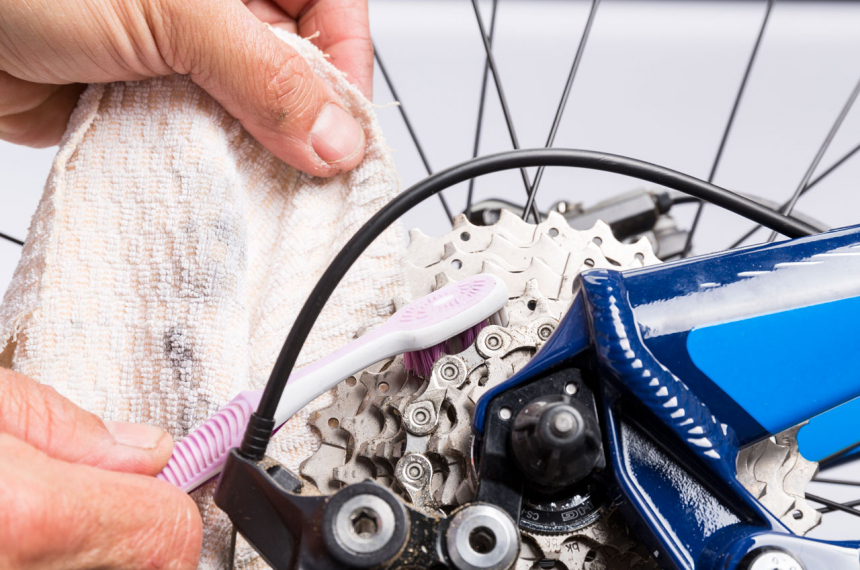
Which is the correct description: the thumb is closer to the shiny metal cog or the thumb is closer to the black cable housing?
the black cable housing

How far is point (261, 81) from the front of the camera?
420 mm

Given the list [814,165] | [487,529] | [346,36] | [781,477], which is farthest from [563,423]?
[346,36]

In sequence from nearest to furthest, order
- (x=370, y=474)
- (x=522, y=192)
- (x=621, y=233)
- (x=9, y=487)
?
(x=9, y=487) < (x=370, y=474) < (x=621, y=233) < (x=522, y=192)

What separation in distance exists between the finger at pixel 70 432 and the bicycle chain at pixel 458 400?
10 centimetres

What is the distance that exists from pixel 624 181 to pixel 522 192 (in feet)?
0.51

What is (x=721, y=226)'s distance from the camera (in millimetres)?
979

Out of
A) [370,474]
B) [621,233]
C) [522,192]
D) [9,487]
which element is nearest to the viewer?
[9,487]

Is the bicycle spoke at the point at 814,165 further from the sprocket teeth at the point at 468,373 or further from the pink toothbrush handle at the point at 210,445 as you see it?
the pink toothbrush handle at the point at 210,445

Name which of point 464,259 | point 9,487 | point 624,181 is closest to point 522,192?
point 624,181

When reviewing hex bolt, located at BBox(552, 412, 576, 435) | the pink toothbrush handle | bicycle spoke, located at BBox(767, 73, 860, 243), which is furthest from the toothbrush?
bicycle spoke, located at BBox(767, 73, 860, 243)

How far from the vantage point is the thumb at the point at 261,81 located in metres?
0.41

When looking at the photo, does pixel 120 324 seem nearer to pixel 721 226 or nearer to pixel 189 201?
pixel 189 201

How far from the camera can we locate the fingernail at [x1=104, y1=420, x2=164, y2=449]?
331 mm

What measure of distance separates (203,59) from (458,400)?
254mm
